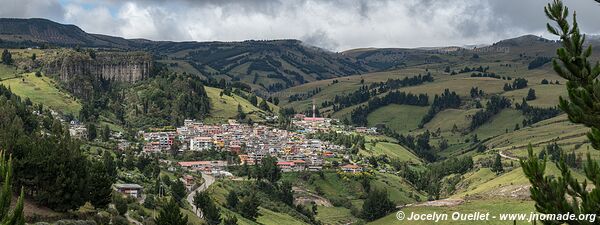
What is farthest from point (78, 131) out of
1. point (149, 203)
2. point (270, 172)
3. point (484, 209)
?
point (484, 209)

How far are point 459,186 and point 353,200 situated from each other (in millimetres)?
31180

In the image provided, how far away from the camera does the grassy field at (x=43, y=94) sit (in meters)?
183

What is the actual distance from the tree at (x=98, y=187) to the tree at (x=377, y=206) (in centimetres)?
5908

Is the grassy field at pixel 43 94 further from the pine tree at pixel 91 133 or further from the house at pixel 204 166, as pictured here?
the house at pixel 204 166

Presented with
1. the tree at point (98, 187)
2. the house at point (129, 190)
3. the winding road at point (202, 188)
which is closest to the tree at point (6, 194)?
the tree at point (98, 187)

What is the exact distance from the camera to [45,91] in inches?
7579

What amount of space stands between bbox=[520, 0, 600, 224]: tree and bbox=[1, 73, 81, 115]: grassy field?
18247 cm

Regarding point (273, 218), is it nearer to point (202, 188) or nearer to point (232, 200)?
point (232, 200)

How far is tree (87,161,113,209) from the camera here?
201 feet

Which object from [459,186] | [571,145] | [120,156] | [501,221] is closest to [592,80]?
[501,221]

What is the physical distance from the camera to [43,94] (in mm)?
189125

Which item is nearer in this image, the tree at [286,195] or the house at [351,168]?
the tree at [286,195]

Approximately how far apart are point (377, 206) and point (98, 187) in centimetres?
6245

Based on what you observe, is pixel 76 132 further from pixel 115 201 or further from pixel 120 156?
Result: pixel 115 201
